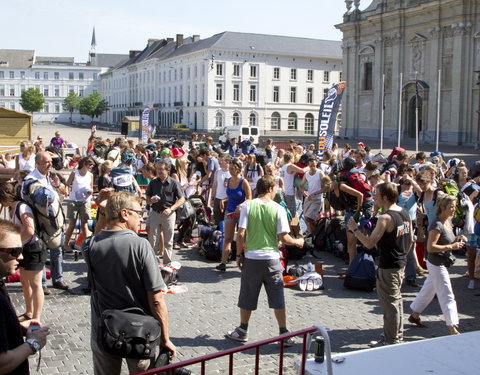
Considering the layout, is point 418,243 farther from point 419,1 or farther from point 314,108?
point 314,108

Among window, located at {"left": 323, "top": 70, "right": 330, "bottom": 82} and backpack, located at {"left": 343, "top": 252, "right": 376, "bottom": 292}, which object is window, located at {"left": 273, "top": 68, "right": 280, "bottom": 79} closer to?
window, located at {"left": 323, "top": 70, "right": 330, "bottom": 82}

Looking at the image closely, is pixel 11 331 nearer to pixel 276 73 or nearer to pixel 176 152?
pixel 176 152

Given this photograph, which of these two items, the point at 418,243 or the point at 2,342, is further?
the point at 418,243

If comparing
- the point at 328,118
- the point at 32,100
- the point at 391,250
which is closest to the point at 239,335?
the point at 391,250

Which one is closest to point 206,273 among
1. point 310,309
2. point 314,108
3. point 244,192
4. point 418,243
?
point 244,192

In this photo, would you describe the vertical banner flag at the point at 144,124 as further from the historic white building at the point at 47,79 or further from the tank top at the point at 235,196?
the historic white building at the point at 47,79

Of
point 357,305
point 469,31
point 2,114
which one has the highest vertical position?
point 469,31

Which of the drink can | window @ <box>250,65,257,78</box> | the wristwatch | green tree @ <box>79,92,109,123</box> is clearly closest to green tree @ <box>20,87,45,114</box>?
green tree @ <box>79,92,109,123</box>

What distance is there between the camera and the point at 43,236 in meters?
7.74

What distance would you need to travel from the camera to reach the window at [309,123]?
83.9 meters

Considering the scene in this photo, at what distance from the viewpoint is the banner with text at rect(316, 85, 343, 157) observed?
64.2 feet

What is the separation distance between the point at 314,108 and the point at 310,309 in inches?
3061

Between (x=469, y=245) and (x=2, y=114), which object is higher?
(x=2, y=114)

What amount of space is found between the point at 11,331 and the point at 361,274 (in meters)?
6.47
